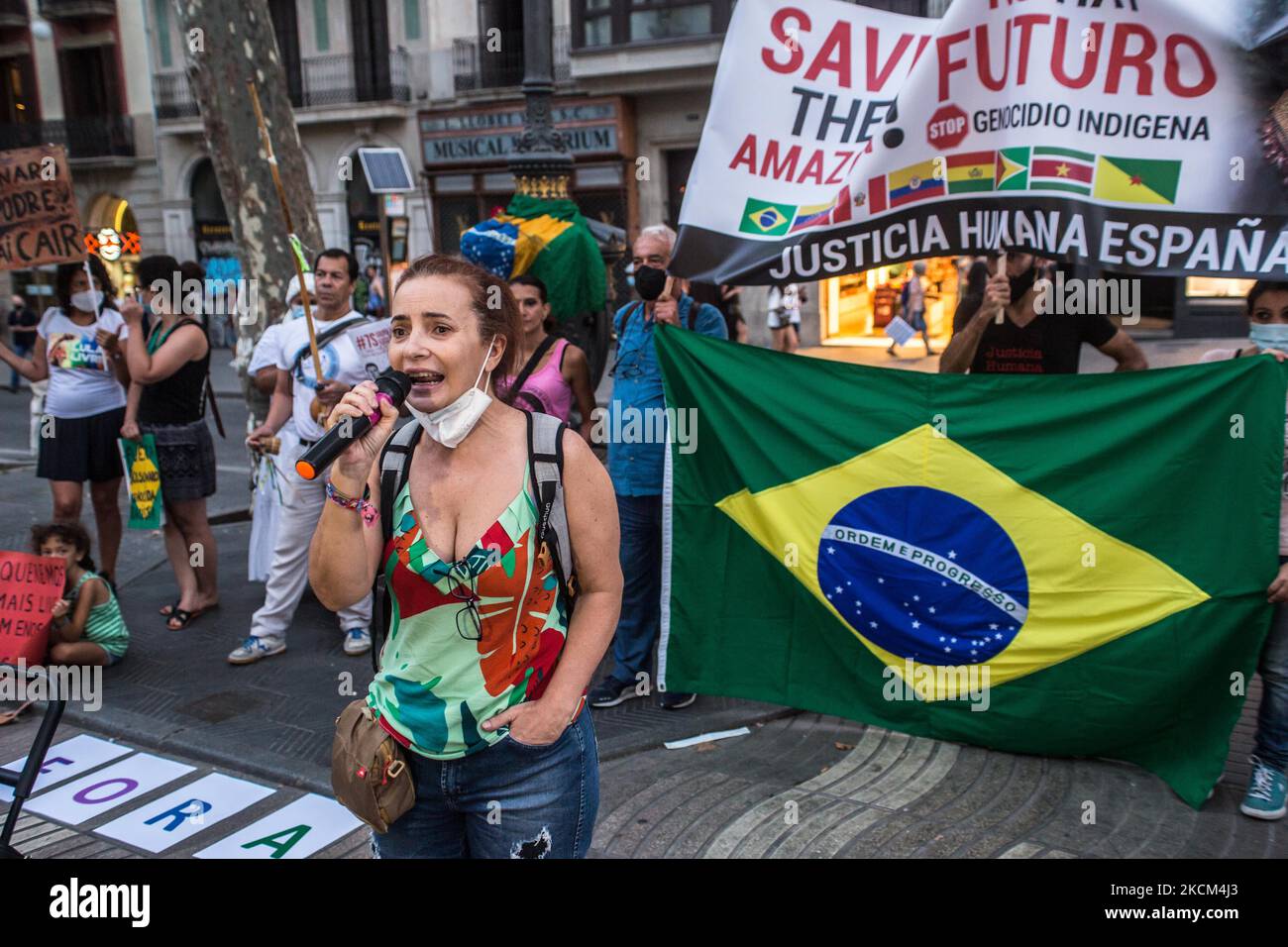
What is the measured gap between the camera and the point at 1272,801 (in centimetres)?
377

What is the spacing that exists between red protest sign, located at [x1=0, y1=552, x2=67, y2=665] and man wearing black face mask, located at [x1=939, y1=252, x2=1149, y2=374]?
385cm

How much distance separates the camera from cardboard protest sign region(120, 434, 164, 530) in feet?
19.7

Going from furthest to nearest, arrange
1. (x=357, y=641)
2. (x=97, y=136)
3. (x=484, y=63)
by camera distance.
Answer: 1. (x=97, y=136)
2. (x=484, y=63)
3. (x=357, y=641)

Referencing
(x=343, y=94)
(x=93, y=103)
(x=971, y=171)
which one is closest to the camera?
(x=971, y=171)

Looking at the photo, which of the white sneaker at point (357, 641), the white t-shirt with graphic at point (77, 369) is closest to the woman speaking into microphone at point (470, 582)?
the white sneaker at point (357, 641)

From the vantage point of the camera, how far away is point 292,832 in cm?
389

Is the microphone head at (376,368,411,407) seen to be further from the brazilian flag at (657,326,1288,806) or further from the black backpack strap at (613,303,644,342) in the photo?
the black backpack strap at (613,303,644,342)

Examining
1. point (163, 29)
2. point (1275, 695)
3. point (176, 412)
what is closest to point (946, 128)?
point (1275, 695)

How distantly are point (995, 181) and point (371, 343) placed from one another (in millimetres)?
3131

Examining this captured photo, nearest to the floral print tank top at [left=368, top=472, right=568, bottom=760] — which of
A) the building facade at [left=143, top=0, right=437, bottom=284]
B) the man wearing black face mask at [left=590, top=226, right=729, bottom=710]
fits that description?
the man wearing black face mask at [left=590, top=226, right=729, bottom=710]

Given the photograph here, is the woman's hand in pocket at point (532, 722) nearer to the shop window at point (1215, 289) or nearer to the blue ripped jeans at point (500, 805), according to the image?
the blue ripped jeans at point (500, 805)

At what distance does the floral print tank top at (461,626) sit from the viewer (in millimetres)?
2189

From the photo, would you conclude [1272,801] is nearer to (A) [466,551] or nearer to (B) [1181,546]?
(B) [1181,546]

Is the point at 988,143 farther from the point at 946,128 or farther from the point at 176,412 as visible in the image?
the point at 176,412
